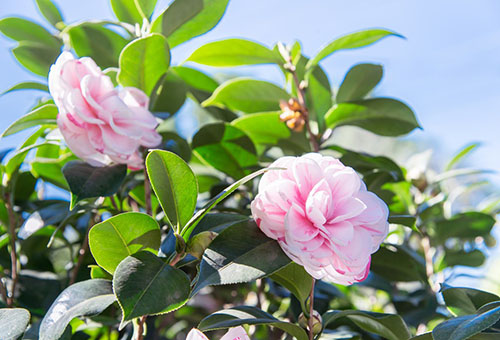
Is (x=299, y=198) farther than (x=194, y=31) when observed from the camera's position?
No

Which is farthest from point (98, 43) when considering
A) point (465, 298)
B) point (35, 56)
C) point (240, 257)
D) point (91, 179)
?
point (465, 298)

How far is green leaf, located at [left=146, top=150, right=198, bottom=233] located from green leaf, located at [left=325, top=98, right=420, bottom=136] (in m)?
0.39

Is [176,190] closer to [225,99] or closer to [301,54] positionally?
[225,99]

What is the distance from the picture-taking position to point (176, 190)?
519mm

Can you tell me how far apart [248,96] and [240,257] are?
410 millimetres

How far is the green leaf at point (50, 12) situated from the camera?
3.03 feet

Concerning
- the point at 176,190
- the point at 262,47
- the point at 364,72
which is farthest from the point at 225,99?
the point at 176,190

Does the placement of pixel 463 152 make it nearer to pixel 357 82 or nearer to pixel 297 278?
pixel 357 82

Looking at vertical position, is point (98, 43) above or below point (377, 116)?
above

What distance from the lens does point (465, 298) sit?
0.59m

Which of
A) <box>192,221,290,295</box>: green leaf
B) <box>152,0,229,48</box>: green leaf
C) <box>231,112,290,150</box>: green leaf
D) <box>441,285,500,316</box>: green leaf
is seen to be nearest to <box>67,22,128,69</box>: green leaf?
<box>152,0,229,48</box>: green leaf

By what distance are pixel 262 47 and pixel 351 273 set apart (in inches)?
17.5

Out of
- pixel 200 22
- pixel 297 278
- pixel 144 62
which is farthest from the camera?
pixel 200 22

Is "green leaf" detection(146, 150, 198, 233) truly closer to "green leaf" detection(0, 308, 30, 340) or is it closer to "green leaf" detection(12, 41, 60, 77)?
"green leaf" detection(0, 308, 30, 340)
